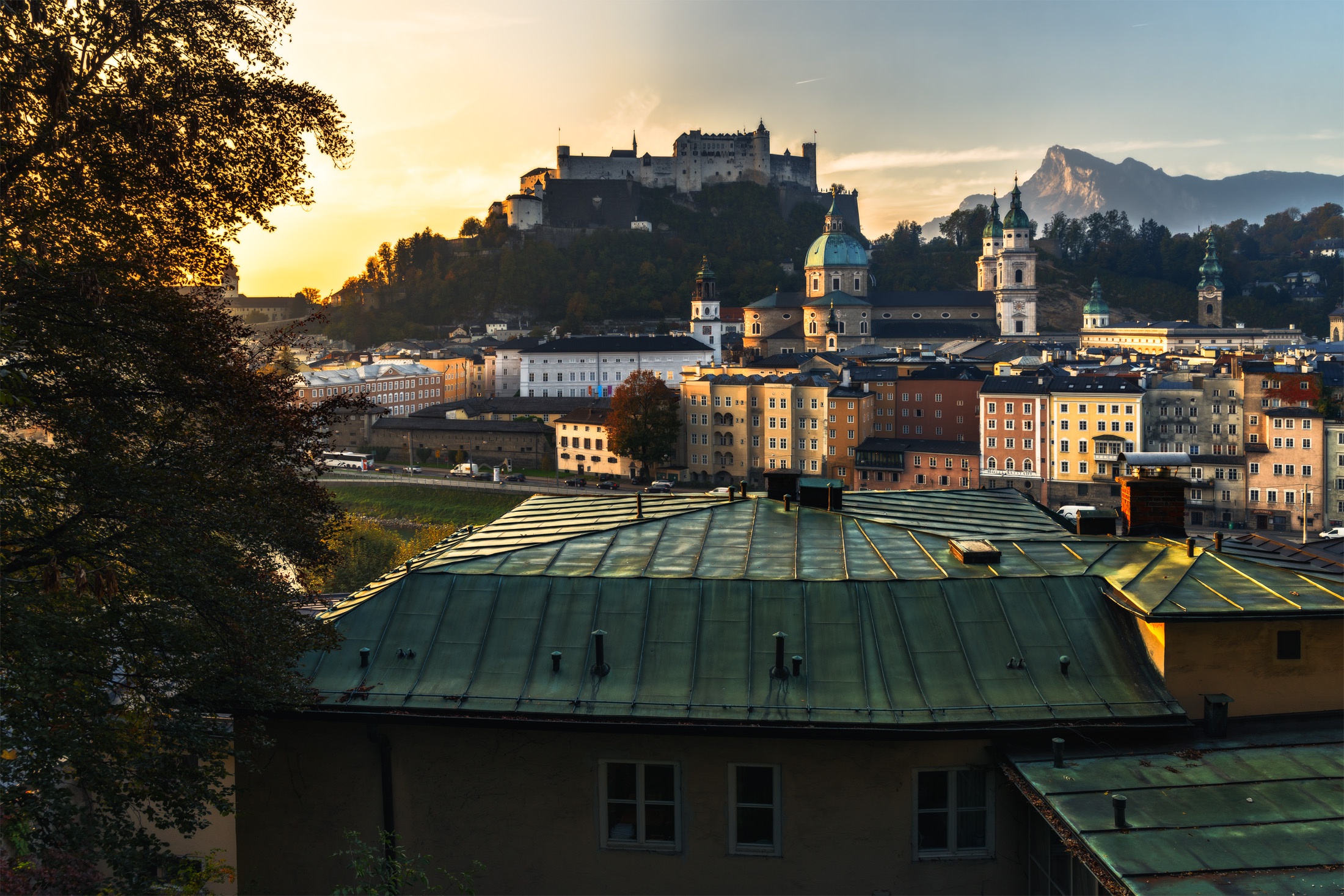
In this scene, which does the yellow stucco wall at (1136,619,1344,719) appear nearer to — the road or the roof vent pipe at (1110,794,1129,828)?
the roof vent pipe at (1110,794,1129,828)

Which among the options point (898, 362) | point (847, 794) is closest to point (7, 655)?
point (847, 794)

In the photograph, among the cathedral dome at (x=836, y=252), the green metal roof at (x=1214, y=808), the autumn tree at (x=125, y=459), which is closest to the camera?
the green metal roof at (x=1214, y=808)

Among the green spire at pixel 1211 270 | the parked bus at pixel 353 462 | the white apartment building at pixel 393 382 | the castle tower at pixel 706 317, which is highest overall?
the green spire at pixel 1211 270

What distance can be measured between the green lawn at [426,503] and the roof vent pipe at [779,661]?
154ft

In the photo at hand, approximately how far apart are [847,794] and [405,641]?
363cm

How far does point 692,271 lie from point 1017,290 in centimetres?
3297

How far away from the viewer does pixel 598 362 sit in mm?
93188

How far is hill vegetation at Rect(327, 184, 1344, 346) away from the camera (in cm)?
11775

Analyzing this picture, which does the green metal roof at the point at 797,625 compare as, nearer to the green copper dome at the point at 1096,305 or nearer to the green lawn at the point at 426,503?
the green lawn at the point at 426,503

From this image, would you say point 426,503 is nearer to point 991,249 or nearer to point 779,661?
point 779,661

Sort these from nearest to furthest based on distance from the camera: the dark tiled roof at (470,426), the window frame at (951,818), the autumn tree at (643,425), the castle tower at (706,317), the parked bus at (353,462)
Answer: the window frame at (951,818) → the autumn tree at (643,425) → the parked bus at (353,462) → the dark tiled roof at (470,426) → the castle tower at (706,317)

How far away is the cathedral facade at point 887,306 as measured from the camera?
100m

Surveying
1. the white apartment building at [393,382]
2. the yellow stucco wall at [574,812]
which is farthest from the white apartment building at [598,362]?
the yellow stucco wall at [574,812]

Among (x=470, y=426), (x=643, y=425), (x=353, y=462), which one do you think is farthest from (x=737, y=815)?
(x=470, y=426)
